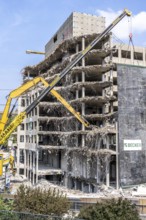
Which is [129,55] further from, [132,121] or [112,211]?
[112,211]

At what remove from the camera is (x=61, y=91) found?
57.5m

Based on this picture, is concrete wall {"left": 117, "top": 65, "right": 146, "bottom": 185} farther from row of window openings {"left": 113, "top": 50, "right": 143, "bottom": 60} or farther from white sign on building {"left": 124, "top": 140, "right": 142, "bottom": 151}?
row of window openings {"left": 113, "top": 50, "right": 143, "bottom": 60}

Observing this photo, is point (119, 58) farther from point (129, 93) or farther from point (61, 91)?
point (129, 93)

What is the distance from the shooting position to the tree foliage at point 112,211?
19375 mm

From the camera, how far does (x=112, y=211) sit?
775 inches

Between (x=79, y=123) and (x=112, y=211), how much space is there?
115 feet

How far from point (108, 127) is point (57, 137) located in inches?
689

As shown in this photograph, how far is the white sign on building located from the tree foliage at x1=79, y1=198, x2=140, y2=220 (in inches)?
1016

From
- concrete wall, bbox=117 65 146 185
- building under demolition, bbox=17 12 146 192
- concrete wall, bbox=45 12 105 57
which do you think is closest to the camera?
concrete wall, bbox=117 65 146 185

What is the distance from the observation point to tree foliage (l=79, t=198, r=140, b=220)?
19.4m

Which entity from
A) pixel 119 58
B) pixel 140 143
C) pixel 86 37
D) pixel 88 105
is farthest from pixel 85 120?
pixel 119 58

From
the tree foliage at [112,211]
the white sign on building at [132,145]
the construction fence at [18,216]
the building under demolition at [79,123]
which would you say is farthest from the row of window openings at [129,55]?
the construction fence at [18,216]

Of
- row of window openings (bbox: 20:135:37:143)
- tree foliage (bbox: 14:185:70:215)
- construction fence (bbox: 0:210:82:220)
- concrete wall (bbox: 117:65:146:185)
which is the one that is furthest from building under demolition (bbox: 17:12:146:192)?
construction fence (bbox: 0:210:82:220)

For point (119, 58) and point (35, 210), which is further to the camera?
point (119, 58)
